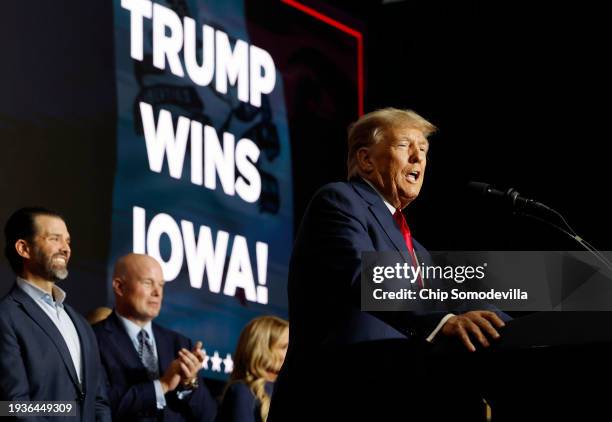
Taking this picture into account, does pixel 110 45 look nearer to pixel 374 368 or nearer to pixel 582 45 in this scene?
pixel 582 45

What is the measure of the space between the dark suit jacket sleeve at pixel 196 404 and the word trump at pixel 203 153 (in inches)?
50.5

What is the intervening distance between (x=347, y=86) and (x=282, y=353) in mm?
2841

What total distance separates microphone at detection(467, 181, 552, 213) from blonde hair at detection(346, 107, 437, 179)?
24cm

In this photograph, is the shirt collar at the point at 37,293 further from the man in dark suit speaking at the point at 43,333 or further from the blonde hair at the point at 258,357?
the blonde hair at the point at 258,357

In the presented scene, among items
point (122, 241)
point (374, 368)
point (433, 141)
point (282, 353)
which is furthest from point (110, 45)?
point (374, 368)

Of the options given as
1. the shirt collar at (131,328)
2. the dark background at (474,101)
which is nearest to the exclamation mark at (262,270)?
the dark background at (474,101)

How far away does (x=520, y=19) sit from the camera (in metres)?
7.18

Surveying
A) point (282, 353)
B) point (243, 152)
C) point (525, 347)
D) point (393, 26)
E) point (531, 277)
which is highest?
point (393, 26)

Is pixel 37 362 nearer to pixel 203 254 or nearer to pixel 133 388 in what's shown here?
pixel 133 388

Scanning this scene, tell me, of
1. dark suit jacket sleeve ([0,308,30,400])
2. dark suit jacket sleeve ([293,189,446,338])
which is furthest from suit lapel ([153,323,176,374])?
dark suit jacket sleeve ([293,189,446,338])

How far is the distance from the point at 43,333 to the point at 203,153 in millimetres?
2179

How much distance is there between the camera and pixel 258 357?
491cm

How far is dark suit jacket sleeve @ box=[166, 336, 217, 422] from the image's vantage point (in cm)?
498

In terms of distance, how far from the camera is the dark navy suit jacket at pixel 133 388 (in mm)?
4777
